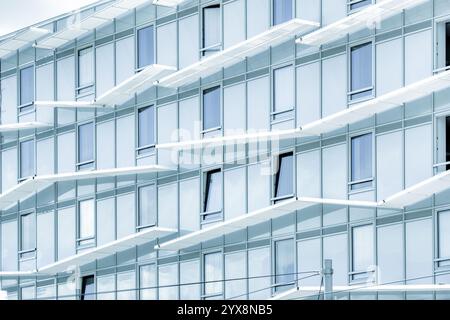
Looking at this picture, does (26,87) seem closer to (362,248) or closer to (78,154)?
(78,154)

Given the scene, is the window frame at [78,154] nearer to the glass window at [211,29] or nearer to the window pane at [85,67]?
the window pane at [85,67]

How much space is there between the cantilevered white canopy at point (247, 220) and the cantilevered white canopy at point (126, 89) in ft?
17.7

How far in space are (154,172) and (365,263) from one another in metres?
10.1

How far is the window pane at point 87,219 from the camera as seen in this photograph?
40.4 m

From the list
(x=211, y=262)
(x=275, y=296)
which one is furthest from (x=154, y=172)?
(x=275, y=296)

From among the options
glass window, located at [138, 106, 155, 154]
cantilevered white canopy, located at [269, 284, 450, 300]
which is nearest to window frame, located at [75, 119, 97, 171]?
glass window, located at [138, 106, 155, 154]

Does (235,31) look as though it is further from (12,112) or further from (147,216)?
(12,112)

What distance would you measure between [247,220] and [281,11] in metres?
6.00

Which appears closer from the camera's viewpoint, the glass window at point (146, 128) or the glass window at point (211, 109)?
the glass window at point (211, 109)

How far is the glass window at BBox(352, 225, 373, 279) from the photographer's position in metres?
30.0

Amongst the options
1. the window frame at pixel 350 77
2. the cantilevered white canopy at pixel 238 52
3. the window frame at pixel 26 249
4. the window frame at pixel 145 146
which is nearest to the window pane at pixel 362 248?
the window frame at pixel 350 77

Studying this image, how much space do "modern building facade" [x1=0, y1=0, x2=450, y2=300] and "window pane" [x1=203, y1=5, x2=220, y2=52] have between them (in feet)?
0.32

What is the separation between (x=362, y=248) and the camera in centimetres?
3028

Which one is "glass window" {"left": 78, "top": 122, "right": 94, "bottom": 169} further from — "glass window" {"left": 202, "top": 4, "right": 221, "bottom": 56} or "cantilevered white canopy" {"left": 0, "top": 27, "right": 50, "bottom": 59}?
"glass window" {"left": 202, "top": 4, "right": 221, "bottom": 56}
